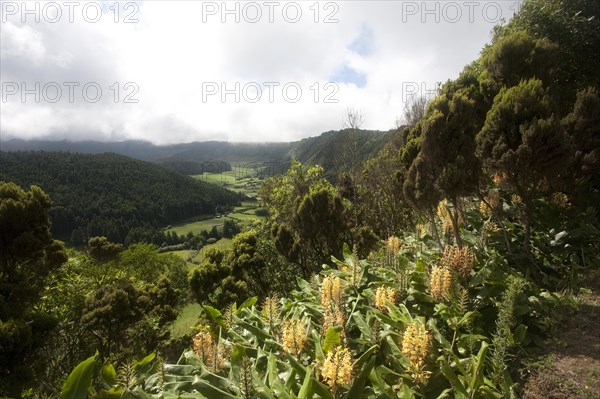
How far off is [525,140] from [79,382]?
5.93 meters

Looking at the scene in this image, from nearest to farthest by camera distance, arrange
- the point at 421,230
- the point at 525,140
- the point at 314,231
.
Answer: the point at 525,140 < the point at 421,230 < the point at 314,231

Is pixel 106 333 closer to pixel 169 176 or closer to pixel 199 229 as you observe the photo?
pixel 199 229

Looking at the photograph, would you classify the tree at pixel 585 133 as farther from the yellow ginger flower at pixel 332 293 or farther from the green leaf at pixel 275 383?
the green leaf at pixel 275 383

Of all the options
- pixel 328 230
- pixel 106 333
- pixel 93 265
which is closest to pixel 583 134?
pixel 328 230

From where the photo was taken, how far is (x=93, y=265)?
18141mm

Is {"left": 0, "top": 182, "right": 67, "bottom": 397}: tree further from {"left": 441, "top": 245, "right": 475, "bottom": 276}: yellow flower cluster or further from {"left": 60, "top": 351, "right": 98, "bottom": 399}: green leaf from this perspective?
{"left": 441, "top": 245, "right": 475, "bottom": 276}: yellow flower cluster

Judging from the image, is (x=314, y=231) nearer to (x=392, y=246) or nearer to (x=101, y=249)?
(x=392, y=246)

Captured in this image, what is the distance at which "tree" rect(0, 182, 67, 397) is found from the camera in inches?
233

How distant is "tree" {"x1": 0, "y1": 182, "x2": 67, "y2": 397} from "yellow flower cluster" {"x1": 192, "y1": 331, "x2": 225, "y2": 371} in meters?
4.74

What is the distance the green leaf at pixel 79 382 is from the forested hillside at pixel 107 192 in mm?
77520

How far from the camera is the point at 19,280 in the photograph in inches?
306

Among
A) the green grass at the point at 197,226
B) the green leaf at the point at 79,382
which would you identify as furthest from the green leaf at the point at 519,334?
the green grass at the point at 197,226

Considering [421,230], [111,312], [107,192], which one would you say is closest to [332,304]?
[421,230]

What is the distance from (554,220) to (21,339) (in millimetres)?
10469
